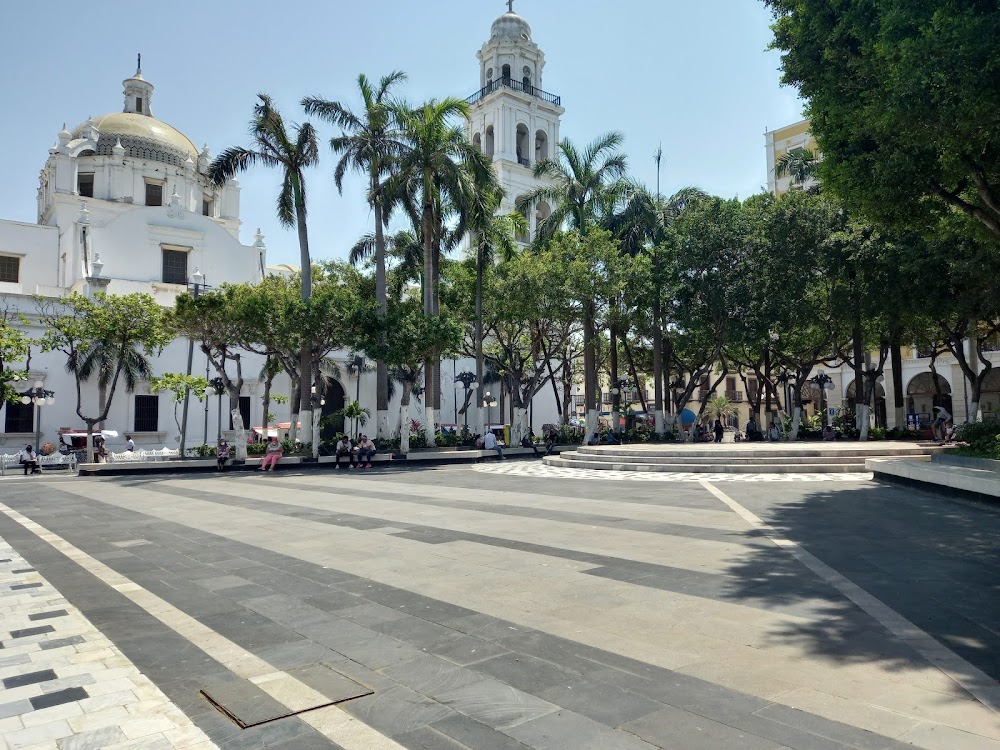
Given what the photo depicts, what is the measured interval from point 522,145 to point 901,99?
142 feet

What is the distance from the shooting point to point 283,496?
1512 centimetres

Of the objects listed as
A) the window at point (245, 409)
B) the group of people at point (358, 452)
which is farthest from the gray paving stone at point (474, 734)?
the window at point (245, 409)

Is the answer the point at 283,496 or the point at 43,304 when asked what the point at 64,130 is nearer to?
the point at 43,304

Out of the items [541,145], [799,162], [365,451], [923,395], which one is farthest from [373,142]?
[923,395]

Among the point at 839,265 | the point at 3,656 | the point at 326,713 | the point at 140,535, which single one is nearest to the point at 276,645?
the point at 326,713

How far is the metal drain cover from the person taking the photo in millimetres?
3749

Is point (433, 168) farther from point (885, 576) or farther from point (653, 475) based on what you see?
point (885, 576)

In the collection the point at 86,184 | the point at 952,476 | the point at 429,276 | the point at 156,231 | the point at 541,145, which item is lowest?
the point at 952,476

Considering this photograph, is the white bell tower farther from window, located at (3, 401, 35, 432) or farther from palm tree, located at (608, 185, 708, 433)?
window, located at (3, 401, 35, 432)

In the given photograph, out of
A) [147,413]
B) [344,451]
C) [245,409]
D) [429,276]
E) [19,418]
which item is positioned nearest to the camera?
[344,451]

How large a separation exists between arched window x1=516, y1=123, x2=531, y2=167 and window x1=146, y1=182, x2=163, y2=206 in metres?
24.2

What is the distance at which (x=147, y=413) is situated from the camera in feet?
125

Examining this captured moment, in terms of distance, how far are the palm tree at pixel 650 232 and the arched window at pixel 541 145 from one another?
69.1 feet

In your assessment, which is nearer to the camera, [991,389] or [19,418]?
[19,418]
